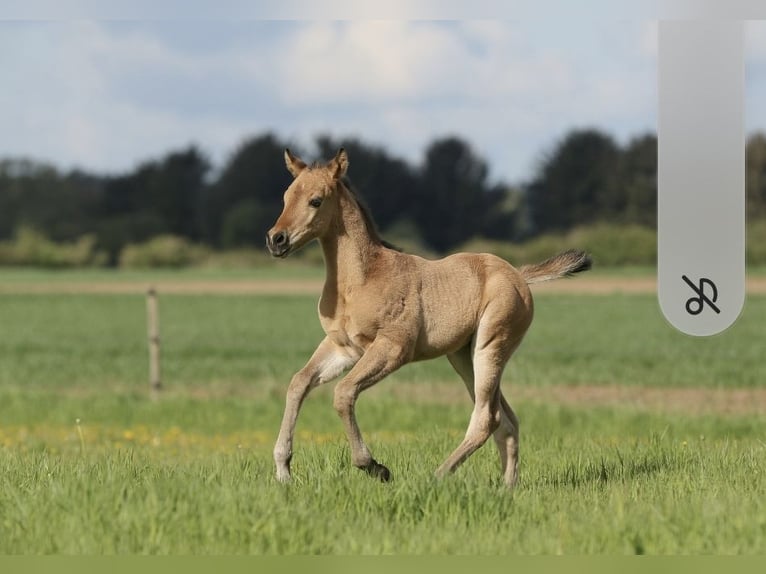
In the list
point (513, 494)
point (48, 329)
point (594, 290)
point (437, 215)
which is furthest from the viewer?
point (437, 215)

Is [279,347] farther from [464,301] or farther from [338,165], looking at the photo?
[338,165]

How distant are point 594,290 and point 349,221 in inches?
1629

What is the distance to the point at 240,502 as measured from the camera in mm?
6504

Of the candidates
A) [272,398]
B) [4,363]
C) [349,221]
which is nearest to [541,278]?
[349,221]

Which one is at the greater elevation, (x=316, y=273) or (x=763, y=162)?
(x=763, y=162)

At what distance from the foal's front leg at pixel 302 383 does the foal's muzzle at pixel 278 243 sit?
2.21 ft

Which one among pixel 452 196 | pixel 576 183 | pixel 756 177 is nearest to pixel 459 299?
pixel 756 177

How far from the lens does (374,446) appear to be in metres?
10.0

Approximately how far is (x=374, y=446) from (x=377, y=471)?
2.61 metres

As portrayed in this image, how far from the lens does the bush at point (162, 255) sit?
83562 millimetres

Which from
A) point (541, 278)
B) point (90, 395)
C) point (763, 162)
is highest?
point (763, 162)

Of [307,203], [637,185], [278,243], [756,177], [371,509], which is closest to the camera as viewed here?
[371,509]

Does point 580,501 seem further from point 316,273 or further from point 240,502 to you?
point 316,273

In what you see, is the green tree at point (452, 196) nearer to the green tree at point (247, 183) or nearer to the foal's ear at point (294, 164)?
the green tree at point (247, 183)
